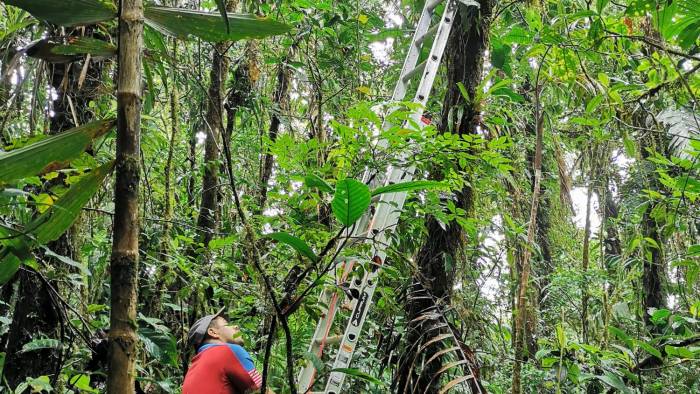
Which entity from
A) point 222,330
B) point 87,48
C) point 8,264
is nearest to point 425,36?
point 222,330

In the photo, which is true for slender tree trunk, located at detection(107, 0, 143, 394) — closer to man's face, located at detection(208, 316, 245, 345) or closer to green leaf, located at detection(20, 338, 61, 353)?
green leaf, located at detection(20, 338, 61, 353)

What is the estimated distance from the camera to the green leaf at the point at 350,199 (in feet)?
3.86

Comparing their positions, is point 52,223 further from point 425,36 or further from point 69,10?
point 425,36

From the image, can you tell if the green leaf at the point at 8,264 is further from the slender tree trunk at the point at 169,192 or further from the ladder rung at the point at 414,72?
the ladder rung at the point at 414,72

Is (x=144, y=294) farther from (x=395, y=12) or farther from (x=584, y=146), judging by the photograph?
(x=584, y=146)

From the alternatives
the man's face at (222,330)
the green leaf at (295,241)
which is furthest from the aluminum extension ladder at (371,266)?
the green leaf at (295,241)

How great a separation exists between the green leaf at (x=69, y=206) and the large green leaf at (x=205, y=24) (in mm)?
339

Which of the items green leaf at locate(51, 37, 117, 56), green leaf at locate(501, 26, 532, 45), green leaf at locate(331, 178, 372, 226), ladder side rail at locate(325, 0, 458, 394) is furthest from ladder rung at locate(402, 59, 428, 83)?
green leaf at locate(51, 37, 117, 56)

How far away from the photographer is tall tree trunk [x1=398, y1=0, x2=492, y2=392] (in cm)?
272

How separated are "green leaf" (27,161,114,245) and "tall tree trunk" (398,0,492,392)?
6.05ft

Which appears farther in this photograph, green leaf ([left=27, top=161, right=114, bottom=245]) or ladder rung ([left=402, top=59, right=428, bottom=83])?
ladder rung ([left=402, top=59, right=428, bottom=83])

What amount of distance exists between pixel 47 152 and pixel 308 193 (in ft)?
4.81

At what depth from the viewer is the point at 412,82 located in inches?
138

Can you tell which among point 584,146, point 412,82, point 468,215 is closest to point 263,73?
point 412,82
